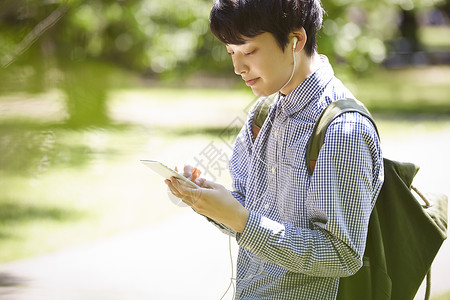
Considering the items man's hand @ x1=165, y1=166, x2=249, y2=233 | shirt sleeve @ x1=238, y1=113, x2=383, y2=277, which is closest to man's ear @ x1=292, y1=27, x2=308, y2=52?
shirt sleeve @ x1=238, y1=113, x2=383, y2=277

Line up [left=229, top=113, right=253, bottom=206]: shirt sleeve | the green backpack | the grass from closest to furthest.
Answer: the green backpack < [left=229, top=113, right=253, bottom=206]: shirt sleeve < the grass

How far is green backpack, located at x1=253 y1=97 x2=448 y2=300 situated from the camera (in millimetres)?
1887

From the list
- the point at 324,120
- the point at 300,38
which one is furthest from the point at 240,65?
the point at 324,120

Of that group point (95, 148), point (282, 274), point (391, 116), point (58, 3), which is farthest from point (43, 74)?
point (391, 116)

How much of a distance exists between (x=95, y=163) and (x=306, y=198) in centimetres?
814

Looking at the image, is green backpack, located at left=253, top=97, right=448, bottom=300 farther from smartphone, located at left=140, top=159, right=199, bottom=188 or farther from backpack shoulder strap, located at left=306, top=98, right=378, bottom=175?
smartphone, located at left=140, top=159, right=199, bottom=188

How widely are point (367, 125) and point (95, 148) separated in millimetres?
8500

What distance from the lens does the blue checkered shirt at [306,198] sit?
1745mm

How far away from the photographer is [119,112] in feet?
41.7

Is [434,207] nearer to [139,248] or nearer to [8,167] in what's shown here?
[139,248]

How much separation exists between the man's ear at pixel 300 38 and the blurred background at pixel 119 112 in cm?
97

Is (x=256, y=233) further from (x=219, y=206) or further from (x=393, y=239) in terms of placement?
(x=393, y=239)

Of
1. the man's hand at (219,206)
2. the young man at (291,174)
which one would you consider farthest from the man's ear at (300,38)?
the man's hand at (219,206)

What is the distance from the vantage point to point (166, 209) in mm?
7387
